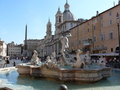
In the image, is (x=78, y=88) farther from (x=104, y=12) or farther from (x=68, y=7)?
(x=68, y=7)

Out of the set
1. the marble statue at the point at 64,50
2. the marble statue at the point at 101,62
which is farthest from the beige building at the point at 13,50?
the marble statue at the point at 101,62

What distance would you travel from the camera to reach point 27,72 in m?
9.72

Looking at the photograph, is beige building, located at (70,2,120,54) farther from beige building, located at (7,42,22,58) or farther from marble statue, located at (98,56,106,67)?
beige building, located at (7,42,22,58)

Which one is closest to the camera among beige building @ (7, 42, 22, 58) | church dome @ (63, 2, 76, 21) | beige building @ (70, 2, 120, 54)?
beige building @ (70, 2, 120, 54)

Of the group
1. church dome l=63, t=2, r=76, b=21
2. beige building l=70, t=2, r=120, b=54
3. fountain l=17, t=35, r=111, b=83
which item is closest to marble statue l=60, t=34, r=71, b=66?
fountain l=17, t=35, r=111, b=83

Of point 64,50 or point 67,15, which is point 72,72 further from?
point 67,15

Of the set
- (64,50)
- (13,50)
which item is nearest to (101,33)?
(64,50)

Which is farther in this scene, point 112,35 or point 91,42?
point 91,42

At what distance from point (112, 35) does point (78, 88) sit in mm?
23002

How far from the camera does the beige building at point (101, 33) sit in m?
26.8

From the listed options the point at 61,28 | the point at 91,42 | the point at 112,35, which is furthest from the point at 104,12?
the point at 61,28

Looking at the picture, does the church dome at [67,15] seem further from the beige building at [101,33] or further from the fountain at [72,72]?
the fountain at [72,72]

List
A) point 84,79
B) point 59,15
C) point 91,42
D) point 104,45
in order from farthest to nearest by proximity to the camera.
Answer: point 59,15 < point 91,42 < point 104,45 < point 84,79

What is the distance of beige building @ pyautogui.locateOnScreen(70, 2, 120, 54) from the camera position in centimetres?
2684
